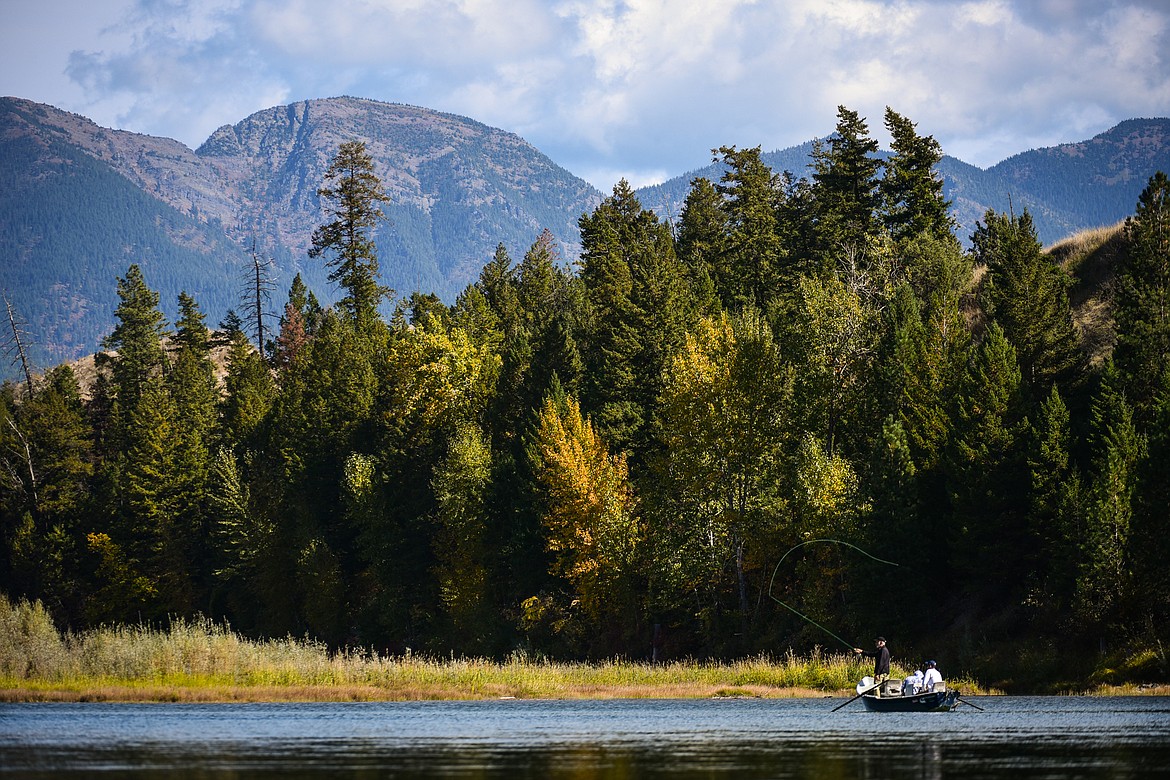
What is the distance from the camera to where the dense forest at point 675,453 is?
200ft

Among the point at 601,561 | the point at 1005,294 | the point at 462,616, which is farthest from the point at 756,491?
the point at 462,616

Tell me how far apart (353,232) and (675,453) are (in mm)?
72820

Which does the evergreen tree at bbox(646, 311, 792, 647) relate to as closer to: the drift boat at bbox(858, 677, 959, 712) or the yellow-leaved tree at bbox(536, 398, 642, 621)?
the yellow-leaved tree at bbox(536, 398, 642, 621)

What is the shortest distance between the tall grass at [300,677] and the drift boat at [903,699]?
8.45m

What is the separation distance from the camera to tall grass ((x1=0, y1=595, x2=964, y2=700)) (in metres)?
57.6

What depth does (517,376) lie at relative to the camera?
9256 cm

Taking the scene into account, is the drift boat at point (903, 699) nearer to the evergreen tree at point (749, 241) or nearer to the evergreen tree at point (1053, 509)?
the evergreen tree at point (1053, 509)

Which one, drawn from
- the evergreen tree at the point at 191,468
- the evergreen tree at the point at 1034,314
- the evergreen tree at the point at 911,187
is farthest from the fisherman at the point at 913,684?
the evergreen tree at the point at 191,468

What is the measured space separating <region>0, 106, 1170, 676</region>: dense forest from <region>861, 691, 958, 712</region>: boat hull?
9554mm

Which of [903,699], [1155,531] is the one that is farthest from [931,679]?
[1155,531]

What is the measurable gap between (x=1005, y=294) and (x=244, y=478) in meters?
69.7

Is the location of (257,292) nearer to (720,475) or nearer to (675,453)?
(675,453)

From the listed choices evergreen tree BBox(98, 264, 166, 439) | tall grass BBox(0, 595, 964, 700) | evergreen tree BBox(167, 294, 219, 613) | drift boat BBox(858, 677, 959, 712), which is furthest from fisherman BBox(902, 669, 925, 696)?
evergreen tree BBox(98, 264, 166, 439)

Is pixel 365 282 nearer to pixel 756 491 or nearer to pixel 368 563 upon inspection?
pixel 368 563
